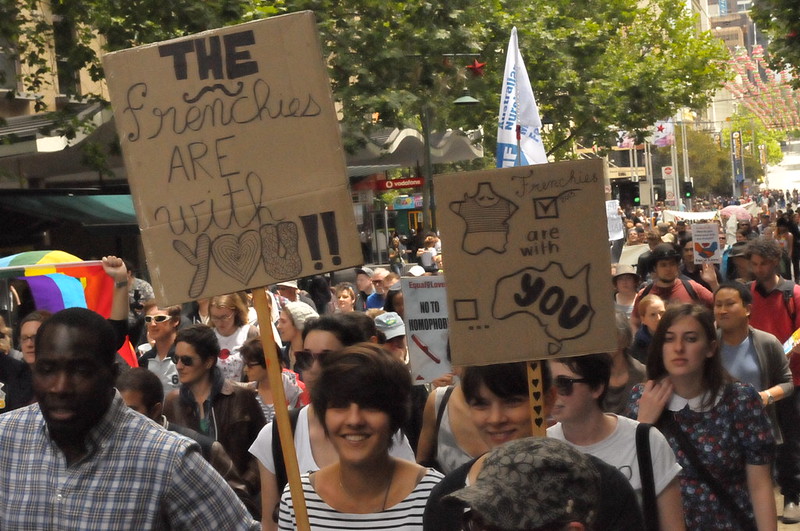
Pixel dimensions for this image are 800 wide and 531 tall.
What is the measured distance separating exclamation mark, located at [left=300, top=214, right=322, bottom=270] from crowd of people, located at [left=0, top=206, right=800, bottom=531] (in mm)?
266

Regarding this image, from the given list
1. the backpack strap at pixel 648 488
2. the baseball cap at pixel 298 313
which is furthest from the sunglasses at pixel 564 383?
the baseball cap at pixel 298 313

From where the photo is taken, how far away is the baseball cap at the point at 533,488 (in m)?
2.16

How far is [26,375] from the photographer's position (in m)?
6.88

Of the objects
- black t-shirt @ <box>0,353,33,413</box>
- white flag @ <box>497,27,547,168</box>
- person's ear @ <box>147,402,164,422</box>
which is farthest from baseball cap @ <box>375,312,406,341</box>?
white flag @ <box>497,27,547,168</box>

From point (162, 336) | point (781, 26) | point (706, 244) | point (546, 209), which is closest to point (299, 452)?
point (546, 209)

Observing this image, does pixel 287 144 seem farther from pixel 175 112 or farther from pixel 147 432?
pixel 147 432

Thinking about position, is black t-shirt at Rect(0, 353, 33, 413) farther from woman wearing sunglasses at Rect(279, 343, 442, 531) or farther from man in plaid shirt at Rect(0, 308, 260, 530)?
man in plaid shirt at Rect(0, 308, 260, 530)

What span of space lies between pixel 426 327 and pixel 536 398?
3.31 metres

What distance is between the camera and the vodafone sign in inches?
1325

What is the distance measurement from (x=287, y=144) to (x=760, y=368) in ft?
12.0

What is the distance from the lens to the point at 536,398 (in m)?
3.64

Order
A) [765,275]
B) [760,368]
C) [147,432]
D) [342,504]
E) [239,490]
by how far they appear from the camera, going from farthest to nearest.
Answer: [765,275] < [760,368] < [239,490] < [342,504] < [147,432]

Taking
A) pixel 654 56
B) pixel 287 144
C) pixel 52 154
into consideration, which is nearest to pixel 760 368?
pixel 287 144

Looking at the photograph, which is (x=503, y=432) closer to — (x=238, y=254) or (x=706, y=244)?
(x=238, y=254)
